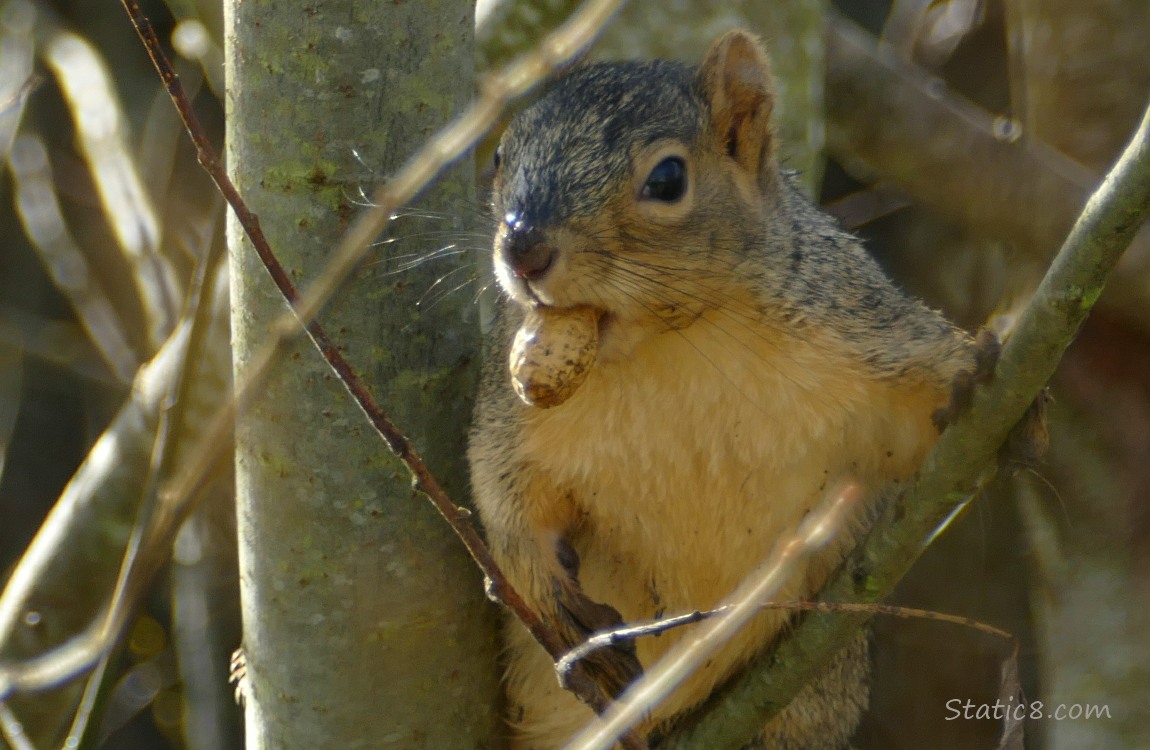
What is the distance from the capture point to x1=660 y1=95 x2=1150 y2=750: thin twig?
112 centimetres

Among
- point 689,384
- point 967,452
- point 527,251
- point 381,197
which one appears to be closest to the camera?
point 381,197

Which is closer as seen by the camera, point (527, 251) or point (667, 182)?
→ point (527, 251)

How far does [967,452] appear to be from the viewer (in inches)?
52.2

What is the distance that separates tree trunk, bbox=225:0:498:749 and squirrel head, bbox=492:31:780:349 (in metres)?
0.15

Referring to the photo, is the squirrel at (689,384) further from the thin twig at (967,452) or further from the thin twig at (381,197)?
the thin twig at (381,197)

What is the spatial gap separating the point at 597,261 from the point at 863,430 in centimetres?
46

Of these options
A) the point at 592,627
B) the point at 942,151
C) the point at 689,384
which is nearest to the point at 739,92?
the point at 689,384

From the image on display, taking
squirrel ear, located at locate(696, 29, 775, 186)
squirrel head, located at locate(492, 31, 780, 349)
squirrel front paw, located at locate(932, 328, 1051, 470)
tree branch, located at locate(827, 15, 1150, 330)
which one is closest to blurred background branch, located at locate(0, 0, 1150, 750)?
tree branch, located at locate(827, 15, 1150, 330)

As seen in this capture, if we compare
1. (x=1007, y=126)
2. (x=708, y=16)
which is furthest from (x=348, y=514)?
(x=1007, y=126)

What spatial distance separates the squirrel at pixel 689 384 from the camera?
5.35 ft

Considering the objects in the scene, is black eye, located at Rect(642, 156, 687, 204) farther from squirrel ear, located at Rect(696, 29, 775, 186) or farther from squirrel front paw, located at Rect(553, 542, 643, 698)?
squirrel front paw, located at Rect(553, 542, 643, 698)

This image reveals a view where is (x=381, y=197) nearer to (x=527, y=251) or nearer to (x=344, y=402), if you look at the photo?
(x=527, y=251)

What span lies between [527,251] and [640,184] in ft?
0.79

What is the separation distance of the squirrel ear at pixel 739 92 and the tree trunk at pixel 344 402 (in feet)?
1.20
